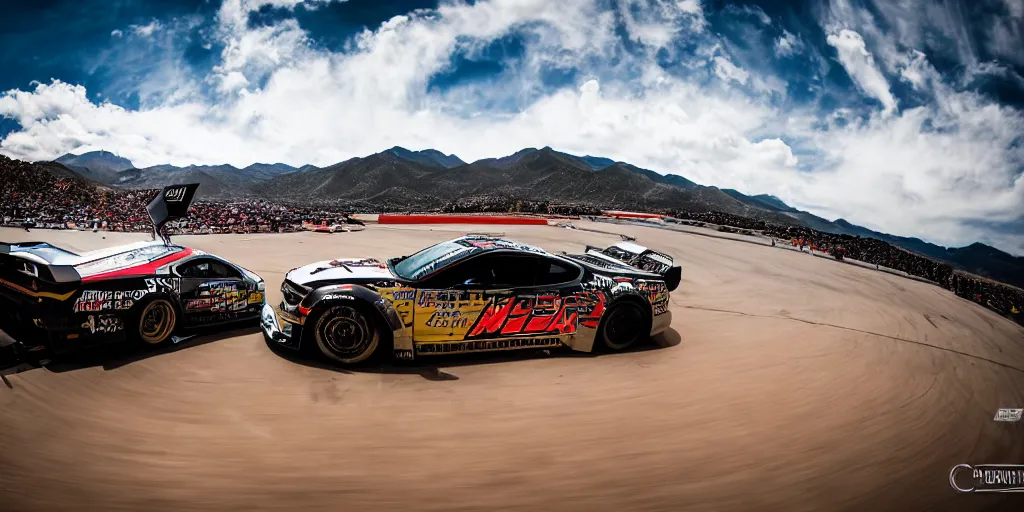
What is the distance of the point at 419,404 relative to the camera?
11.9 ft

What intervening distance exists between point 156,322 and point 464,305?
3.31 m

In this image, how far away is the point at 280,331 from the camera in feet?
14.7

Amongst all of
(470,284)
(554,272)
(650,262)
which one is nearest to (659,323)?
(554,272)

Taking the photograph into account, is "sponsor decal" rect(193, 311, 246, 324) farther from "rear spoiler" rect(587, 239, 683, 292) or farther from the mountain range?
the mountain range

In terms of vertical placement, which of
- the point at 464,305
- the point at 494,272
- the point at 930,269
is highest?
the point at 930,269

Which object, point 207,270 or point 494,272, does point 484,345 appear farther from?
point 207,270

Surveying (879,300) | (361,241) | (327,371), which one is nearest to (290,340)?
(327,371)

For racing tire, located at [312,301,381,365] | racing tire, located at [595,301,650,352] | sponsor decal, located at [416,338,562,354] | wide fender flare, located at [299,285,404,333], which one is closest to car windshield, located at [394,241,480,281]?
wide fender flare, located at [299,285,404,333]

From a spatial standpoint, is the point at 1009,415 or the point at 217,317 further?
the point at 217,317

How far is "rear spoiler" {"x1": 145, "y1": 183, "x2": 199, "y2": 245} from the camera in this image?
6.23 meters

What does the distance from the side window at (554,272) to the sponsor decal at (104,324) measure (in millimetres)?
4163

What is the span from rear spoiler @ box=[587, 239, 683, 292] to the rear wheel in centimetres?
579

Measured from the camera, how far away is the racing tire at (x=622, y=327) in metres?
5.16

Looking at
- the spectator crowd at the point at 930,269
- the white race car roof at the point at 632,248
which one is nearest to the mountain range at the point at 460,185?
the spectator crowd at the point at 930,269
